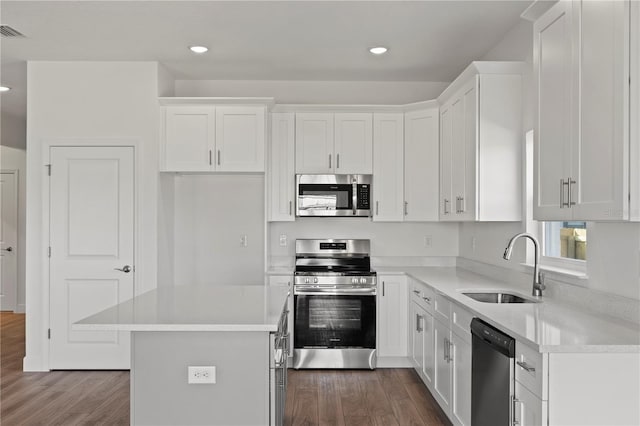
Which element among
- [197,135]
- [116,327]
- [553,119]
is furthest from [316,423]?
[197,135]

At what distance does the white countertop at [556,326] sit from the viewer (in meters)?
1.92

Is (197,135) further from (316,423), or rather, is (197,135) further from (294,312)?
(316,423)

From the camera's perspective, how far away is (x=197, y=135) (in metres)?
4.74

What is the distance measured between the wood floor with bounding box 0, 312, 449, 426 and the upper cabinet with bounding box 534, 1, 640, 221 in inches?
71.9

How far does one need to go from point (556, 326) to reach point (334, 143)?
305 centimetres

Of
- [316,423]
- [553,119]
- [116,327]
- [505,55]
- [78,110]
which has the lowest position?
[316,423]

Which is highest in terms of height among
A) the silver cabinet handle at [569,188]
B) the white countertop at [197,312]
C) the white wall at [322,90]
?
the white wall at [322,90]

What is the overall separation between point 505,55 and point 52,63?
3852 mm

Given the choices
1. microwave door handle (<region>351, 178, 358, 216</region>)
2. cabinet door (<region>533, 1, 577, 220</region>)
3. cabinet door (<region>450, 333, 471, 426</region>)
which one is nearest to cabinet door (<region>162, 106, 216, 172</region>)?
microwave door handle (<region>351, 178, 358, 216</region>)

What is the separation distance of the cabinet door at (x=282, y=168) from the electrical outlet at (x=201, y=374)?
259 centimetres

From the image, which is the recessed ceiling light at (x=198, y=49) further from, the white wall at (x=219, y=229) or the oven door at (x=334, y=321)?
the oven door at (x=334, y=321)

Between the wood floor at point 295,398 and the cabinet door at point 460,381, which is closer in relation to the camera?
the cabinet door at point 460,381

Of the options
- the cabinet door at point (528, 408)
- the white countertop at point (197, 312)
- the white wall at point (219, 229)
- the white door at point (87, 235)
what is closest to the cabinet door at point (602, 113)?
the cabinet door at point (528, 408)

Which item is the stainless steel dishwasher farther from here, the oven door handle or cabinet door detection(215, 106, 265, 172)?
cabinet door detection(215, 106, 265, 172)
